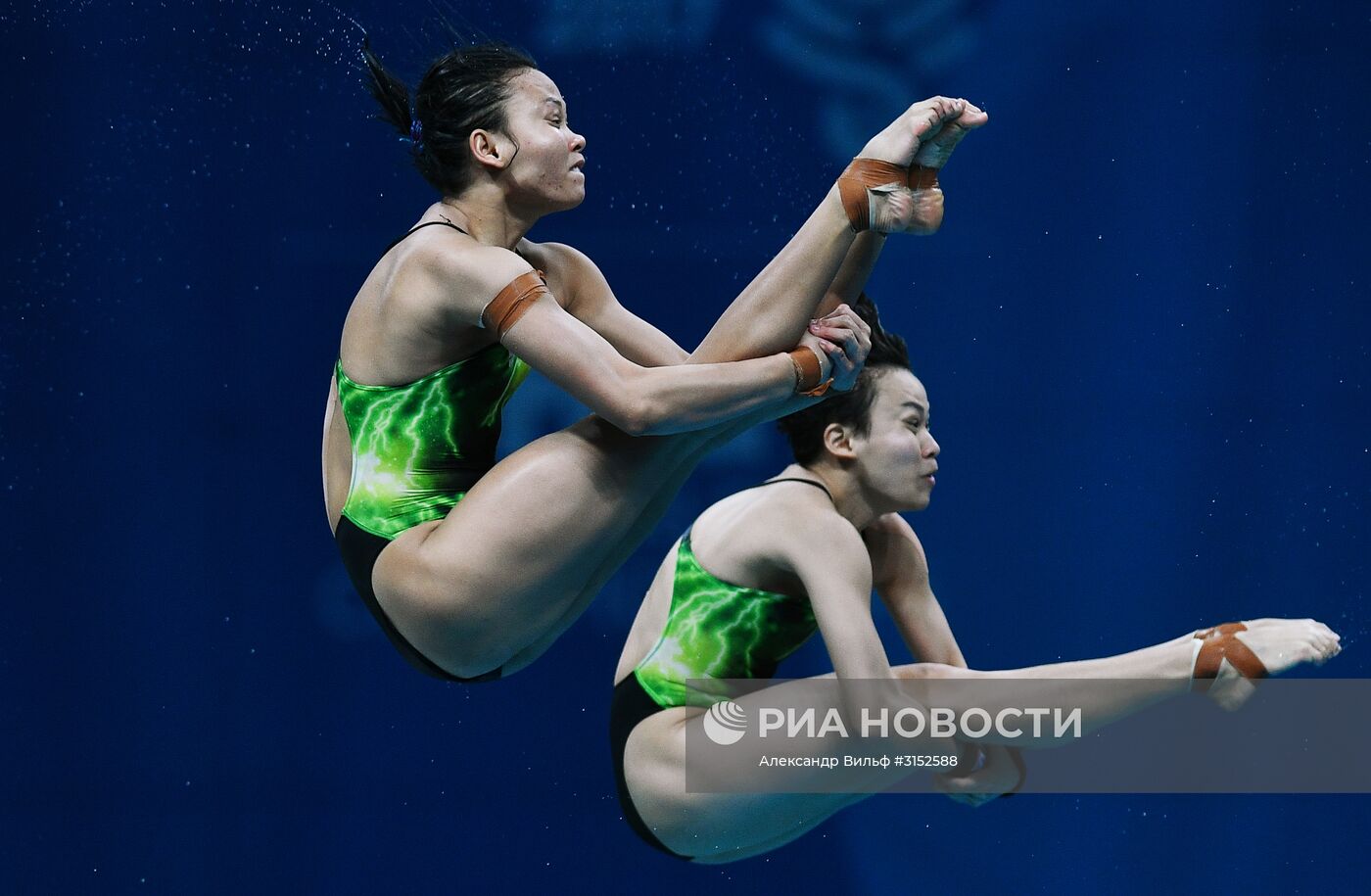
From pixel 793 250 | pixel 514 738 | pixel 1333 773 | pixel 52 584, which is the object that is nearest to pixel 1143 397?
pixel 1333 773

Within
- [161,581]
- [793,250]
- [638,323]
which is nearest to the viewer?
[793,250]

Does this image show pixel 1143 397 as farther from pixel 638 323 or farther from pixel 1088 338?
pixel 638 323

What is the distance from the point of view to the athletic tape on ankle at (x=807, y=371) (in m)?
2.40

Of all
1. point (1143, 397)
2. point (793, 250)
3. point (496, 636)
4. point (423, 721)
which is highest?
point (793, 250)

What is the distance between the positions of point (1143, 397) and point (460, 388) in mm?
2255

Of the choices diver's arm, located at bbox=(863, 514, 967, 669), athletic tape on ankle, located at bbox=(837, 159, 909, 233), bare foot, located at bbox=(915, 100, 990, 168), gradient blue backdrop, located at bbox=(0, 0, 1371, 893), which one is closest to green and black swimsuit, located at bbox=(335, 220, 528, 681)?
athletic tape on ankle, located at bbox=(837, 159, 909, 233)

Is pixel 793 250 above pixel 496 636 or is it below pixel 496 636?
above

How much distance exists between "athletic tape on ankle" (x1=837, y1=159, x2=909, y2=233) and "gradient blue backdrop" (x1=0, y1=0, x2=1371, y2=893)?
5.71 feet

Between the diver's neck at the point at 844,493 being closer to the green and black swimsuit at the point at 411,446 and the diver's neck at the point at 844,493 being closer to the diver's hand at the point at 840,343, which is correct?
the diver's hand at the point at 840,343

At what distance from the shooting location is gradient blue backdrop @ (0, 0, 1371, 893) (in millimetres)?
4051

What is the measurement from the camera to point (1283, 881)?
415cm

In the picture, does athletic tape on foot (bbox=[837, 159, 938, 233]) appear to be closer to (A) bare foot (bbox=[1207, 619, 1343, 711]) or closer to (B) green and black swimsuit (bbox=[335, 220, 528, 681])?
(B) green and black swimsuit (bbox=[335, 220, 528, 681])

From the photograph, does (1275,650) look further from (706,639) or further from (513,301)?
(513,301)

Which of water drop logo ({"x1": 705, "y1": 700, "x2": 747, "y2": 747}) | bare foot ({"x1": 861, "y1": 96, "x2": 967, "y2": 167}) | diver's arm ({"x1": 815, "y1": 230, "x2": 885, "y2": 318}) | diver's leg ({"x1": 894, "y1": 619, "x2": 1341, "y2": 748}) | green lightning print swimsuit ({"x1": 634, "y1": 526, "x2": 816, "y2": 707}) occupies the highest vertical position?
bare foot ({"x1": 861, "y1": 96, "x2": 967, "y2": 167})
